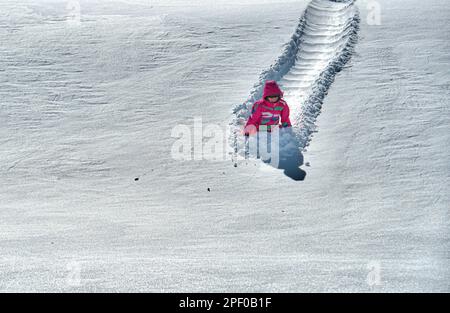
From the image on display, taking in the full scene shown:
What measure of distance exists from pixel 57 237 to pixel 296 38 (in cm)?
588

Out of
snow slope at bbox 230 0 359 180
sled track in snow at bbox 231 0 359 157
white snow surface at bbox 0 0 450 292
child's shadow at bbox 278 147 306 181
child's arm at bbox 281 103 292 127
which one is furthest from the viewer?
sled track in snow at bbox 231 0 359 157

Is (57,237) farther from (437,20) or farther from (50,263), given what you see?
(437,20)

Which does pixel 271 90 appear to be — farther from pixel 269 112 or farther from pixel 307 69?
pixel 307 69

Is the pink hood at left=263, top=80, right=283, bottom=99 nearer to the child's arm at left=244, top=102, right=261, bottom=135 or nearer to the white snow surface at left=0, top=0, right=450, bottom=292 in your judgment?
the child's arm at left=244, top=102, right=261, bottom=135

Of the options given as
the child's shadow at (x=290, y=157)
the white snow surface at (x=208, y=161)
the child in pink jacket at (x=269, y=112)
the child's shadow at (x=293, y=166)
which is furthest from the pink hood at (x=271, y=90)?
the child's shadow at (x=293, y=166)

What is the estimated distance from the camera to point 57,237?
484 centimetres

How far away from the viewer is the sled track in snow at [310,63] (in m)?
7.02

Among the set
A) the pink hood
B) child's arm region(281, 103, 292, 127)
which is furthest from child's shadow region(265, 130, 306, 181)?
the pink hood

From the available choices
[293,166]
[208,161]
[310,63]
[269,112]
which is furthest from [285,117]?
[310,63]

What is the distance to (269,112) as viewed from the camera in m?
6.59

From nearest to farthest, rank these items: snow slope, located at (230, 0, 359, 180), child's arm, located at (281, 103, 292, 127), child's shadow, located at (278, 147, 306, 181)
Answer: child's shadow, located at (278, 147, 306, 181), snow slope, located at (230, 0, 359, 180), child's arm, located at (281, 103, 292, 127)

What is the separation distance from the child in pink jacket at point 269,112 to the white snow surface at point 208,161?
45cm

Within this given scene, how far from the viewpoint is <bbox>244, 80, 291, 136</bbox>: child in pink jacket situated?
6539mm
